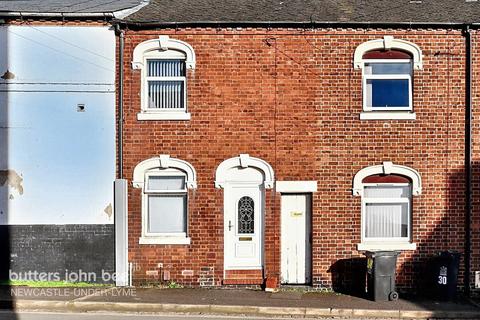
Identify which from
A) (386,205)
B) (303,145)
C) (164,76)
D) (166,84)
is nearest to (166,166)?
(166,84)

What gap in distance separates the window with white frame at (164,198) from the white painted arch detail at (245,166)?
0.59 meters

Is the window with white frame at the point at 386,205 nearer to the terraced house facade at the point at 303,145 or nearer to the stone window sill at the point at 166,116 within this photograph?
the terraced house facade at the point at 303,145

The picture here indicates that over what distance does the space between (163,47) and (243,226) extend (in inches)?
177

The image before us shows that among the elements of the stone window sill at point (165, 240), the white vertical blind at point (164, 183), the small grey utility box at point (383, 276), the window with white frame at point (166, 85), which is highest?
the window with white frame at point (166, 85)

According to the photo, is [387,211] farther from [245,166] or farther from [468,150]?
[245,166]

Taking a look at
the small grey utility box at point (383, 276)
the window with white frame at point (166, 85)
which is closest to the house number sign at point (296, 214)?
the small grey utility box at point (383, 276)

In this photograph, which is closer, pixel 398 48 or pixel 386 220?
pixel 398 48

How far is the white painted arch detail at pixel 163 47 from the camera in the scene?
535 inches

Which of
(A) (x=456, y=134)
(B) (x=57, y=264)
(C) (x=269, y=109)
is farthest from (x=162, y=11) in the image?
(A) (x=456, y=134)

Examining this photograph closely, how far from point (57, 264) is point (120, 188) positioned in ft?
7.45

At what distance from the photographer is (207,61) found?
13641 millimetres

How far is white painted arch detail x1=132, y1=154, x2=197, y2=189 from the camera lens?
533 inches

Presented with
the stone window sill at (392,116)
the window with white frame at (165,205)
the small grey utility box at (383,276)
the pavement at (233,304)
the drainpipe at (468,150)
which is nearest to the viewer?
the pavement at (233,304)

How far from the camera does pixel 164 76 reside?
13766 millimetres
